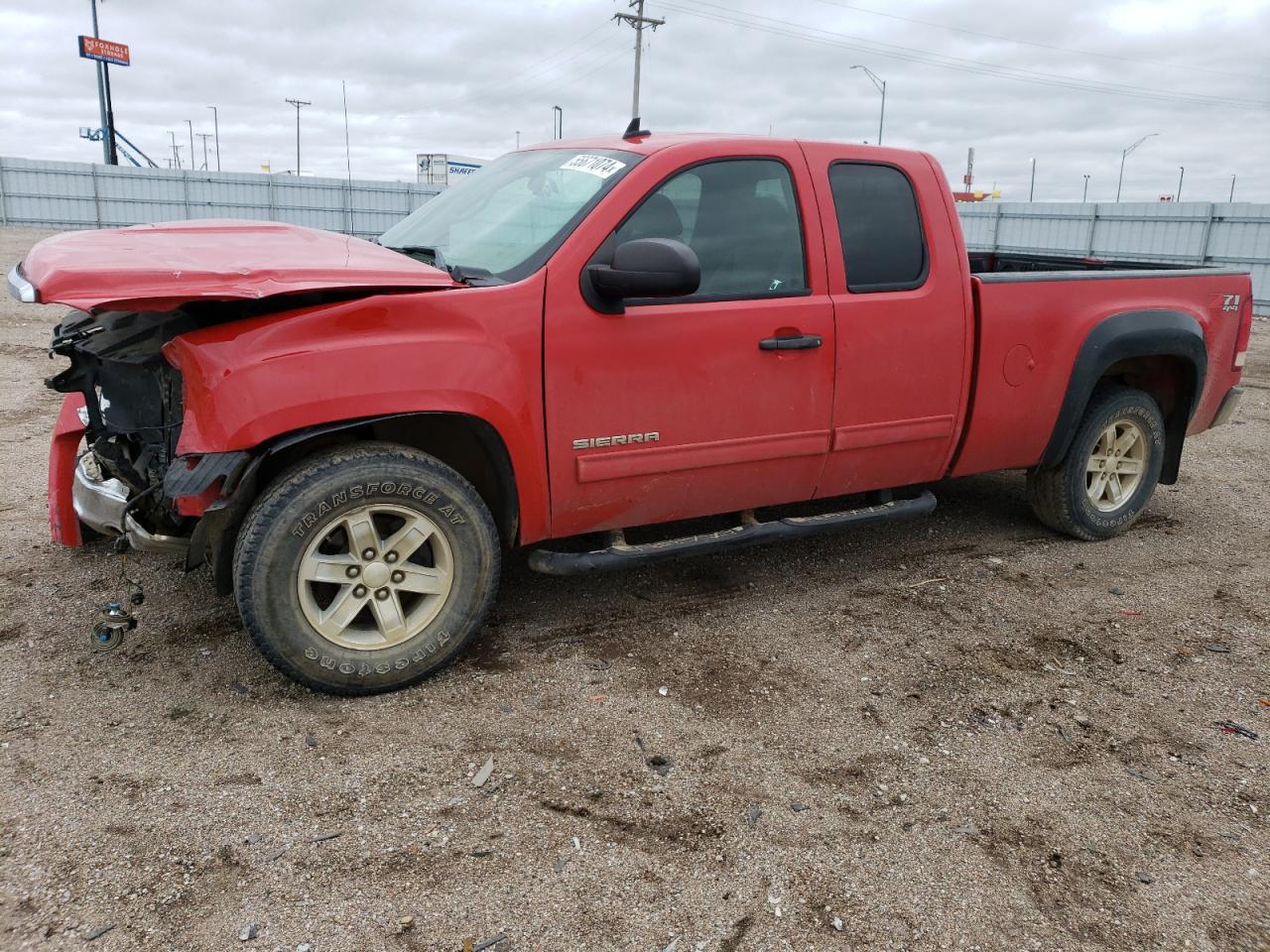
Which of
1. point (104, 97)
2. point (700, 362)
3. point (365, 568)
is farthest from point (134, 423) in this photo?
point (104, 97)

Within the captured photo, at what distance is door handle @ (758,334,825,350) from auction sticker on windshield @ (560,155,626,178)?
0.85 meters

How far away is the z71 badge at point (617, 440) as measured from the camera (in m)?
3.48

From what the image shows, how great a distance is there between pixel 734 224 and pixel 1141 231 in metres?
20.5

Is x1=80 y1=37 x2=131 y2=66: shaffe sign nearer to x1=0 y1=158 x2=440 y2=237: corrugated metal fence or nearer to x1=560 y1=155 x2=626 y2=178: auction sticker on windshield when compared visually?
x1=0 y1=158 x2=440 y2=237: corrugated metal fence

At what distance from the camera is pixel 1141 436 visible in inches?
202

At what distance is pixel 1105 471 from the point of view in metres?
5.11

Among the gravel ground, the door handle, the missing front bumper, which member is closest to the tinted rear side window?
the door handle

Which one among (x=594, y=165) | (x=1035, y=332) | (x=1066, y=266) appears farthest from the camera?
(x=1066, y=266)

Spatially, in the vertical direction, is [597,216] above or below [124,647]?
above

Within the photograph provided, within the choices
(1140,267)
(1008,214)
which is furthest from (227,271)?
(1008,214)

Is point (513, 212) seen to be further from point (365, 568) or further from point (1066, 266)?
point (1066, 266)

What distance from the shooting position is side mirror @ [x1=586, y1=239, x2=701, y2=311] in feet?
10.6

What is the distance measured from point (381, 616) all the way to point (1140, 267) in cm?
428

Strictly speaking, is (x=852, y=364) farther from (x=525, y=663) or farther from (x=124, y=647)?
(x=124, y=647)
